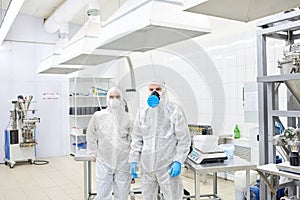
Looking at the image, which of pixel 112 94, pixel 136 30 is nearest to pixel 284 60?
pixel 136 30

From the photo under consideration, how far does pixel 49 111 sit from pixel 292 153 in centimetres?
551

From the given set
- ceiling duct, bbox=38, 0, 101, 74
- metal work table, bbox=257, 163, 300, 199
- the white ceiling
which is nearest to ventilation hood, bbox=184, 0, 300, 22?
metal work table, bbox=257, 163, 300, 199

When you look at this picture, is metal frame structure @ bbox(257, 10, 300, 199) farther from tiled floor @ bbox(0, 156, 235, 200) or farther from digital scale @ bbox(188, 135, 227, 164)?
tiled floor @ bbox(0, 156, 235, 200)

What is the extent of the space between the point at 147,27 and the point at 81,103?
15.7 ft

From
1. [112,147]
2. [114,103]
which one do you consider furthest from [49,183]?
[114,103]

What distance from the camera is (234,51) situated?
4.18m

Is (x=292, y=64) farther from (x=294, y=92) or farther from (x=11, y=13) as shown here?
(x=11, y=13)

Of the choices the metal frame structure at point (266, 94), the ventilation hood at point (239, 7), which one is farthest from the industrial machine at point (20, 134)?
the ventilation hood at point (239, 7)

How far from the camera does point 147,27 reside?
80.0 inches

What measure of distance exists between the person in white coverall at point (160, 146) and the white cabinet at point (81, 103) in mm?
3684

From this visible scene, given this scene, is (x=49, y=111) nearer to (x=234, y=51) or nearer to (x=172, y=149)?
(x=234, y=51)

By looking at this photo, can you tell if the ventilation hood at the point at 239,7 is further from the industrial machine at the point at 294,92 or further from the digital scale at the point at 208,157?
the digital scale at the point at 208,157

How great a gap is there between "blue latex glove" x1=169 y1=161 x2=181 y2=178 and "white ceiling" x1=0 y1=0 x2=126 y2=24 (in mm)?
3299

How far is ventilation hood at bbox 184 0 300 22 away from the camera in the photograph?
1590mm
